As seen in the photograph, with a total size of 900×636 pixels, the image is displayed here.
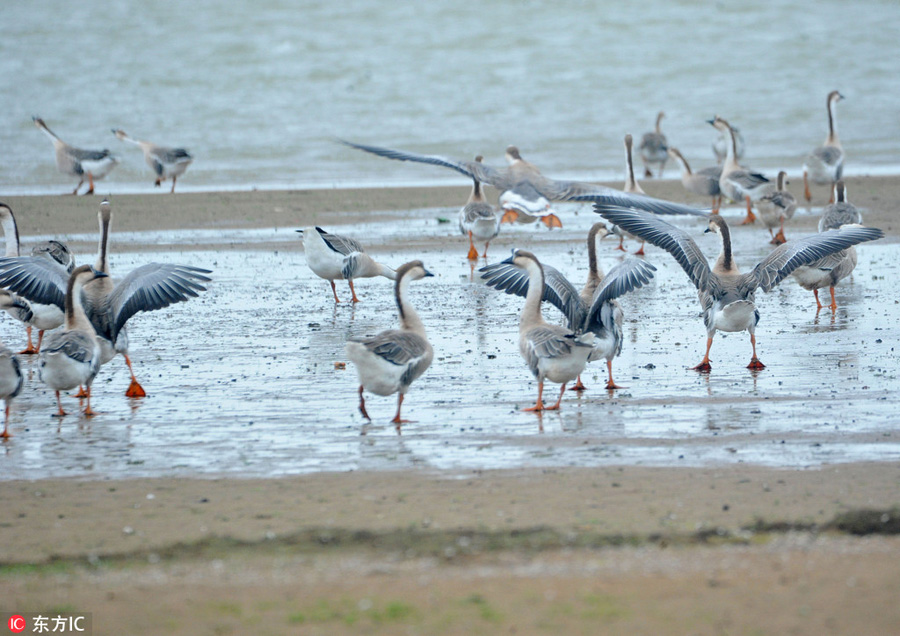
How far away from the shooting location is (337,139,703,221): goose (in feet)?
37.0

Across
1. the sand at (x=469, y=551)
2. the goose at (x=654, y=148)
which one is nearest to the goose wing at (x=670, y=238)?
the sand at (x=469, y=551)

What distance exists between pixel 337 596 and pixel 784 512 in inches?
91.5

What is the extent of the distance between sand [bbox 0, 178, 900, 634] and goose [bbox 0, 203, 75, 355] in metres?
3.64

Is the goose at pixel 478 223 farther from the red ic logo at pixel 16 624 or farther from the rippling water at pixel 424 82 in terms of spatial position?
the red ic logo at pixel 16 624

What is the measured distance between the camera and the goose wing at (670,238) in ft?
30.4

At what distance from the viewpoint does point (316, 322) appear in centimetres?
1142

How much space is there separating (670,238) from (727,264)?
53 cm

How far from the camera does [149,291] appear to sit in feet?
29.7

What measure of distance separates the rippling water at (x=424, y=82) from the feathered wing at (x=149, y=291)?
14429mm

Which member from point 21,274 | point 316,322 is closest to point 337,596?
point 21,274

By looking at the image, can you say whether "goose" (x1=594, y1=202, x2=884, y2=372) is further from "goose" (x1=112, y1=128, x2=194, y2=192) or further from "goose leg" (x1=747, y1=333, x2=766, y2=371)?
"goose" (x1=112, y1=128, x2=194, y2=192)

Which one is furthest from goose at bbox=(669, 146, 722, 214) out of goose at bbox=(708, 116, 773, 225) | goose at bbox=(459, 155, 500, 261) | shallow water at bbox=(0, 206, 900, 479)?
shallow water at bbox=(0, 206, 900, 479)

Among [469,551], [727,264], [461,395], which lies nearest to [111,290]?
[461,395]

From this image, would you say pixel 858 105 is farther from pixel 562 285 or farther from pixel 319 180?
pixel 562 285
